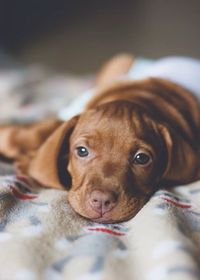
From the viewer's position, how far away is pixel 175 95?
9.00 ft

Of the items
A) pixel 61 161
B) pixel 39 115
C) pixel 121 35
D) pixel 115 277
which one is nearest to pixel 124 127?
pixel 61 161

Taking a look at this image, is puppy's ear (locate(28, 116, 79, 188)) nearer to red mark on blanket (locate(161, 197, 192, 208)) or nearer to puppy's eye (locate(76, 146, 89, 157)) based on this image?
puppy's eye (locate(76, 146, 89, 157))

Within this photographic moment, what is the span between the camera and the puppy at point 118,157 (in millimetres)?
1877

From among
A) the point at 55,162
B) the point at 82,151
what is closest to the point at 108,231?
the point at 82,151

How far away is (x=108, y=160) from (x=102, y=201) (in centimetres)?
20

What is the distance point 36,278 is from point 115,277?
20 cm

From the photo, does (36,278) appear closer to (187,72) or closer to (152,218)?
(152,218)

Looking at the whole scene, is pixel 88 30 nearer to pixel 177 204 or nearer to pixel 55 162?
pixel 55 162

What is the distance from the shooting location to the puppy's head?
1.86 metres

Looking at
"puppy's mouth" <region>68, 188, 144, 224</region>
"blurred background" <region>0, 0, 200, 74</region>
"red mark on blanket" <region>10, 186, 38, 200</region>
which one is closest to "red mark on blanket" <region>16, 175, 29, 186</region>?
"red mark on blanket" <region>10, 186, 38, 200</region>

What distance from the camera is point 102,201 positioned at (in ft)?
5.98

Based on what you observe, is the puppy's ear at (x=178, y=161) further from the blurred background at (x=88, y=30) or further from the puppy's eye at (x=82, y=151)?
the blurred background at (x=88, y=30)

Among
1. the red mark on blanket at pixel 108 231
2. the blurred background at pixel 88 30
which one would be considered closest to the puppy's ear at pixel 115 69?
the blurred background at pixel 88 30

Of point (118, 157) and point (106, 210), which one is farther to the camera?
point (118, 157)
